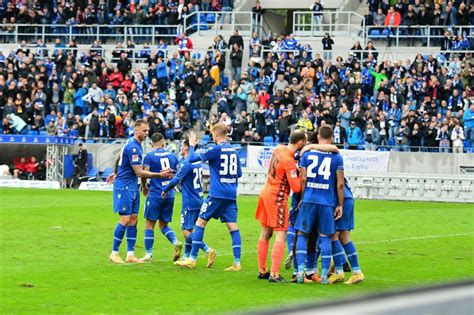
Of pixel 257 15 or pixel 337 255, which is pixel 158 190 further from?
pixel 257 15

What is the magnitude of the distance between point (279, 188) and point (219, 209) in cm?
131

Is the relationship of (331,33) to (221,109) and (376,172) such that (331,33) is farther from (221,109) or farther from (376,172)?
(376,172)

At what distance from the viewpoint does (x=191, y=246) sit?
15.0 metres

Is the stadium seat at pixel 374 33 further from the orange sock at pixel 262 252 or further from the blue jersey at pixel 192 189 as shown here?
the orange sock at pixel 262 252

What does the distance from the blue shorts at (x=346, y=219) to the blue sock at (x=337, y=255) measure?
195 millimetres

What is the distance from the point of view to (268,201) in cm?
1325

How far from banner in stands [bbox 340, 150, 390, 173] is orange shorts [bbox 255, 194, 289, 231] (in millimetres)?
22557

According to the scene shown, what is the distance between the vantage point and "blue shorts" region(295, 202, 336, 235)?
1282 cm

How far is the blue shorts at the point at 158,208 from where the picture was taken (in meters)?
15.2

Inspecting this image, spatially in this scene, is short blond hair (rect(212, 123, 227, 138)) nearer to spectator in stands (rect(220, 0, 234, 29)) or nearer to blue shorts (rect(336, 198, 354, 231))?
blue shorts (rect(336, 198, 354, 231))

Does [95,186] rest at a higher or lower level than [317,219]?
lower

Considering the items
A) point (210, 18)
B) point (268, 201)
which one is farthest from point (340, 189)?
point (210, 18)

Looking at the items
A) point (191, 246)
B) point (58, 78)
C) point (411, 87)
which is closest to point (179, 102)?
point (58, 78)

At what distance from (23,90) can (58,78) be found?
1.82 meters
